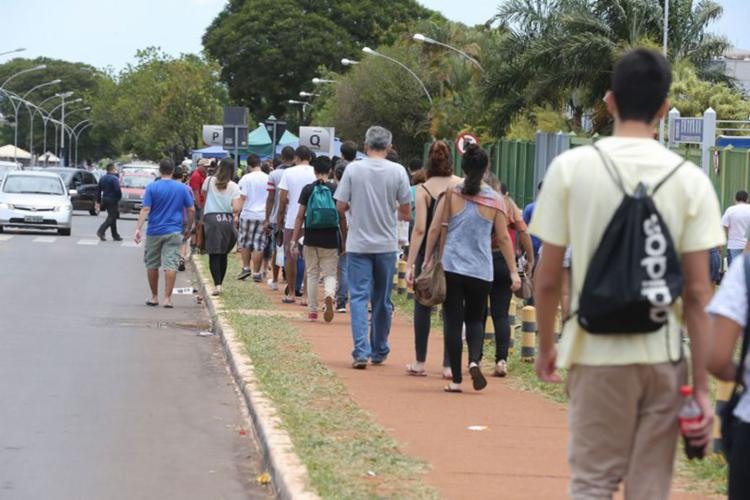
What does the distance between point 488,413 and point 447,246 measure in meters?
1.33

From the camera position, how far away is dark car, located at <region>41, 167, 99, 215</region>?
51.8m

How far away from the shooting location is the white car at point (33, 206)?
124 ft

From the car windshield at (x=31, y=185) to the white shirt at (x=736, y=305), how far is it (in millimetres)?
35239

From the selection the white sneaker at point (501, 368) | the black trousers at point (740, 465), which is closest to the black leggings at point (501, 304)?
the white sneaker at point (501, 368)

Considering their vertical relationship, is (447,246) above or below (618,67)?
below

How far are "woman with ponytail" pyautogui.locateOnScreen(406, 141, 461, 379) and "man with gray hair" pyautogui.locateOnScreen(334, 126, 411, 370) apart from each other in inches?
13.7

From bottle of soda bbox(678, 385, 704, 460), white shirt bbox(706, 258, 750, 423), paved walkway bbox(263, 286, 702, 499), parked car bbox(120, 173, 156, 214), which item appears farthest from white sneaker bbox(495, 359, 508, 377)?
parked car bbox(120, 173, 156, 214)

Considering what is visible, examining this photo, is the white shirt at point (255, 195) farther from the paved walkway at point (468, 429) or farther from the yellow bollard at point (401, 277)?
the paved walkway at point (468, 429)

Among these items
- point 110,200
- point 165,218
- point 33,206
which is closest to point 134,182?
point 33,206

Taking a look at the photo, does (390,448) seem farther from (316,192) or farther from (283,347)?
(316,192)

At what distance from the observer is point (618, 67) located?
4.87 metres

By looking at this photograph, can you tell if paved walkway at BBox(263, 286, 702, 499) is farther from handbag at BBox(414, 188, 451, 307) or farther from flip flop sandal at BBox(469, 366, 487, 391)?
handbag at BBox(414, 188, 451, 307)

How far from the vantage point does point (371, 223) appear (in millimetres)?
12406

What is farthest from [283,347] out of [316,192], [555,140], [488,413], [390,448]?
[555,140]
